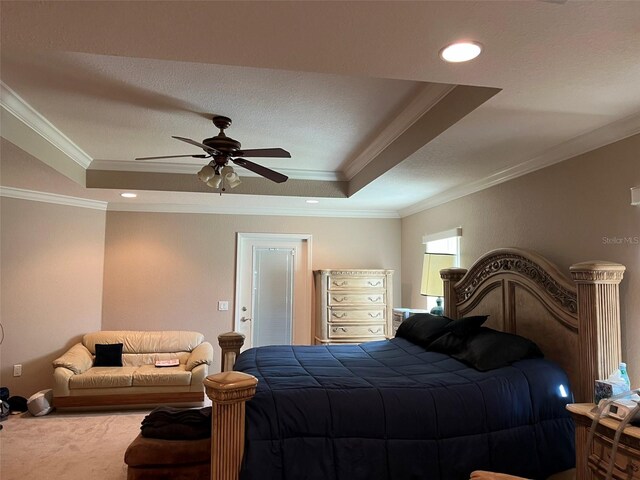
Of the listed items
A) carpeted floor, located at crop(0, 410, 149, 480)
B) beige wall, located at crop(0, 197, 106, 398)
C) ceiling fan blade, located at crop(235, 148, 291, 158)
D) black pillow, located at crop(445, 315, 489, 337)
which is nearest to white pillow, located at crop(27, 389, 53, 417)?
carpeted floor, located at crop(0, 410, 149, 480)

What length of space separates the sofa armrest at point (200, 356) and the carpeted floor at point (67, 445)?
0.69m

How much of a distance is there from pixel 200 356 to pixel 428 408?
328 cm

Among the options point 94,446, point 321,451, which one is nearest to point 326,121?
point 321,451

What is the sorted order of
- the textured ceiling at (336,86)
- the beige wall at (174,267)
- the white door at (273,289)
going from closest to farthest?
the textured ceiling at (336,86)
the beige wall at (174,267)
the white door at (273,289)

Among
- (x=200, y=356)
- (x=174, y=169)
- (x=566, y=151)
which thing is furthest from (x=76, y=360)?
(x=566, y=151)

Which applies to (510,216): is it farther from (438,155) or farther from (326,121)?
(326,121)

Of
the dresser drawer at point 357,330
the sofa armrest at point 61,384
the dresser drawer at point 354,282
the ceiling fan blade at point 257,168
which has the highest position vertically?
the ceiling fan blade at point 257,168

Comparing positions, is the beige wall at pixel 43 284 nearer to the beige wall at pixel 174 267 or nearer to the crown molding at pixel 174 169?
the beige wall at pixel 174 267

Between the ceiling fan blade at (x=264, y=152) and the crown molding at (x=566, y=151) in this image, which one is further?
the ceiling fan blade at (x=264, y=152)

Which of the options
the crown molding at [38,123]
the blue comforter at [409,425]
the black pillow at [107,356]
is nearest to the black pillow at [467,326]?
the blue comforter at [409,425]

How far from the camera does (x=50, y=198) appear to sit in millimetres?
4887

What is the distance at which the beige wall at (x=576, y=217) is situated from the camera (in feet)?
7.72

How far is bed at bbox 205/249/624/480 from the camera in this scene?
1.99m

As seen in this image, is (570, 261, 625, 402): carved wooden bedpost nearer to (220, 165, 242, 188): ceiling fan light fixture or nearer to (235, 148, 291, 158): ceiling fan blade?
(235, 148, 291, 158): ceiling fan blade
